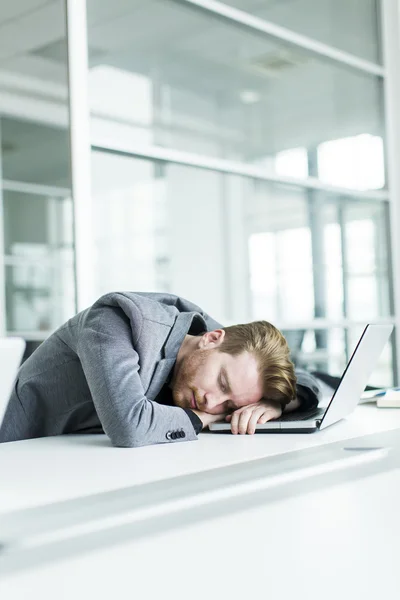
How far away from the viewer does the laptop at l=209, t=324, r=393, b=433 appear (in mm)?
1323

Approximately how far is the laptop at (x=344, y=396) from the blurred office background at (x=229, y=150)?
1127 millimetres

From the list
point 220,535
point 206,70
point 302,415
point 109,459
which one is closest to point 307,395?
point 302,415

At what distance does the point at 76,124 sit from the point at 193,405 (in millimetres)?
1242

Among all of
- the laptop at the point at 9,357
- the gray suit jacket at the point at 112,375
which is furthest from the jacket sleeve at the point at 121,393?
the laptop at the point at 9,357

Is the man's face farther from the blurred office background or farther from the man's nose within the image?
the blurred office background

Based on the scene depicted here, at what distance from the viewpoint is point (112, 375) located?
1363 mm

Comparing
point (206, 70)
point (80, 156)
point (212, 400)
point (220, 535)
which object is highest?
point (206, 70)

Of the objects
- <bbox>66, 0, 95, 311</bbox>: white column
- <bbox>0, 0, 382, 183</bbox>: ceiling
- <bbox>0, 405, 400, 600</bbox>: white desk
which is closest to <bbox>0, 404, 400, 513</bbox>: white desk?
<bbox>0, 405, 400, 600</bbox>: white desk

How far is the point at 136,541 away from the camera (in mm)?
849

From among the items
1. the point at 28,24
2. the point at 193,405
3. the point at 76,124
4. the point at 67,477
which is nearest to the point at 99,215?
the point at 76,124

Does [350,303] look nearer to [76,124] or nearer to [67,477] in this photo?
[76,124]

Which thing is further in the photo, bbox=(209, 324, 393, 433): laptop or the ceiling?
the ceiling

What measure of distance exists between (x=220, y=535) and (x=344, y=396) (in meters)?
0.54

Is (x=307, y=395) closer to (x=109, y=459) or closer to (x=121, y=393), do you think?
(x=121, y=393)
